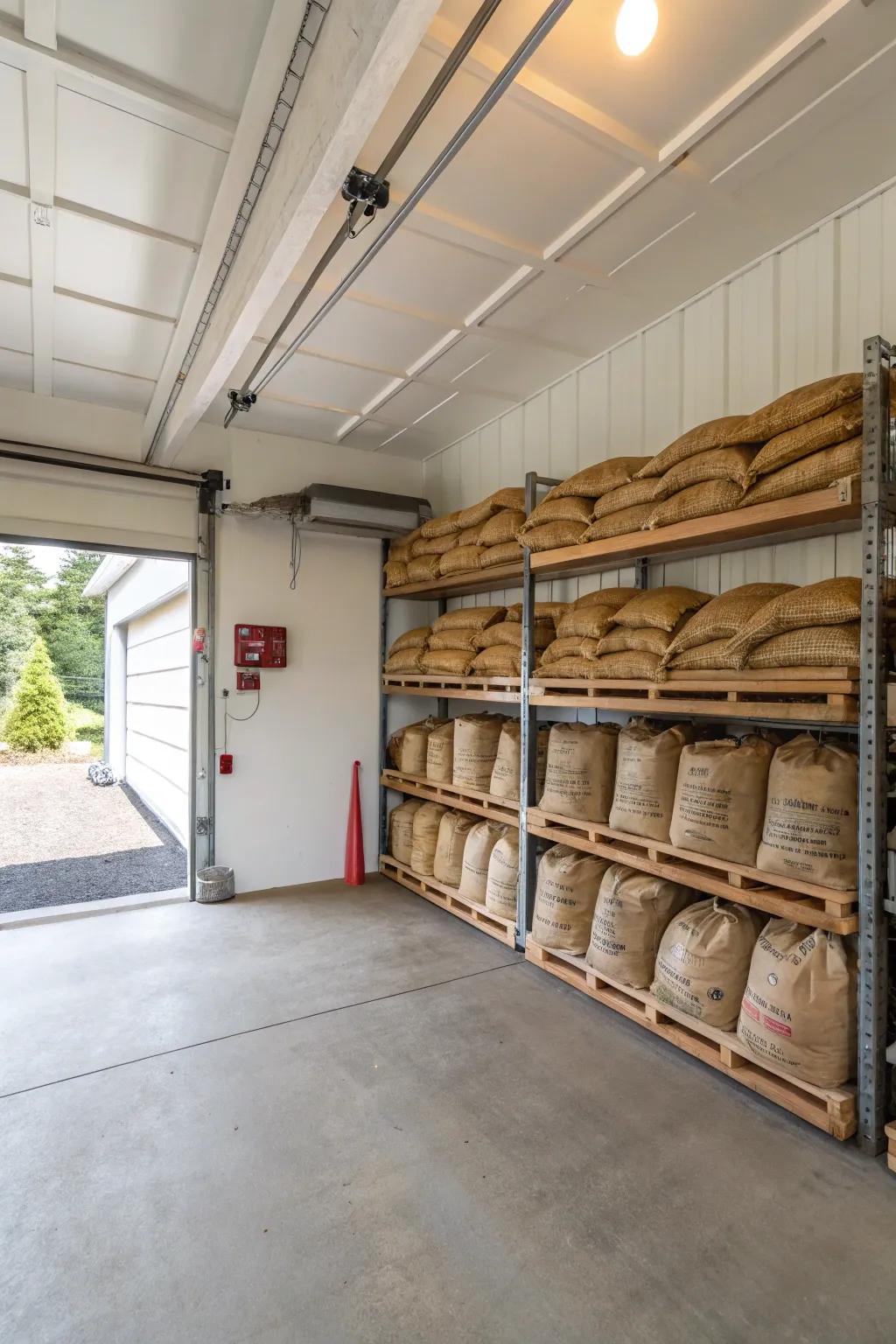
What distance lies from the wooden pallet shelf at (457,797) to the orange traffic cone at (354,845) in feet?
0.91

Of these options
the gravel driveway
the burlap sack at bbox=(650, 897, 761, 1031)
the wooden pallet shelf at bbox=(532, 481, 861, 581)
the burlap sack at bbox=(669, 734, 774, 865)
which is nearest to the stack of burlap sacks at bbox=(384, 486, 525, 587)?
the wooden pallet shelf at bbox=(532, 481, 861, 581)

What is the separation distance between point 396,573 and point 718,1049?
12.7 feet

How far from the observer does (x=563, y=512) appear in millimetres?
3621

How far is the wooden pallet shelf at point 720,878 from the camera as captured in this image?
Answer: 2.31m

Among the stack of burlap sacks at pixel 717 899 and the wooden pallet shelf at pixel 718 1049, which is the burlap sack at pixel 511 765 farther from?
the wooden pallet shelf at pixel 718 1049

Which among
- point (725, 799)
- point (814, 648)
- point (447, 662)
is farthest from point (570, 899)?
point (447, 662)

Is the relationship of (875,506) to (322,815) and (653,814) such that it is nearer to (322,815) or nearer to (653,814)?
(653,814)

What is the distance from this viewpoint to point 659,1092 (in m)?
2.59

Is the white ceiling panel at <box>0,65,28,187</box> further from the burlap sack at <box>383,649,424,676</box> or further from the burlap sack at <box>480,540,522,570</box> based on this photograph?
the burlap sack at <box>383,649,424,676</box>

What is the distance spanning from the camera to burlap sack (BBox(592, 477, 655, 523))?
318cm

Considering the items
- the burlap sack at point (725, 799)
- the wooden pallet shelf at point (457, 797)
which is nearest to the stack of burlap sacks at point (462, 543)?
the wooden pallet shelf at point (457, 797)

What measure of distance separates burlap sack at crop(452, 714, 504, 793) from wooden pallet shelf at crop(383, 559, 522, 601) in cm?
98

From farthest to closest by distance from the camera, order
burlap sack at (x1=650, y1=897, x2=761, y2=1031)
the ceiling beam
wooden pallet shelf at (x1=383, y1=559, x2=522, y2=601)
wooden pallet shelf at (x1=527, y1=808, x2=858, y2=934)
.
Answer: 1. wooden pallet shelf at (x1=383, y1=559, x2=522, y2=601)
2. burlap sack at (x1=650, y1=897, x2=761, y2=1031)
3. wooden pallet shelf at (x1=527, y1=808, x2=858, y2=934)
4. the ceiling beam

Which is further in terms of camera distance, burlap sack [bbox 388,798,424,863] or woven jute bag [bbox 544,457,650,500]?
burlap sack [bbox 388,798,424,863]
